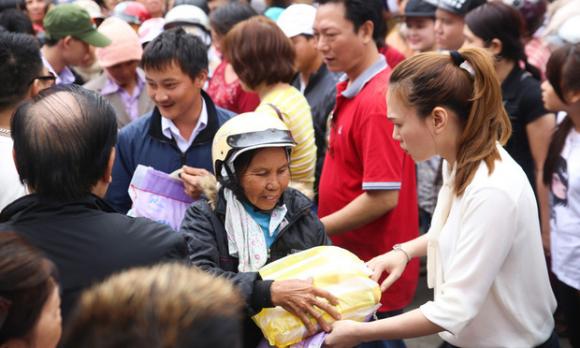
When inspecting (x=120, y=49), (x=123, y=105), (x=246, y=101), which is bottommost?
(x=246, y=101)

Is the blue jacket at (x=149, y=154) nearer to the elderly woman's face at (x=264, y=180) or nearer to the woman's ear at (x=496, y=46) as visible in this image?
the elderly woman's face at (x=264, y=180)

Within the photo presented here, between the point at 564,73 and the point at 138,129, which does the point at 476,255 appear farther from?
the point at 138,129

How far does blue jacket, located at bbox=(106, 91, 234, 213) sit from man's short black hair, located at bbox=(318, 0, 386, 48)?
0.89m

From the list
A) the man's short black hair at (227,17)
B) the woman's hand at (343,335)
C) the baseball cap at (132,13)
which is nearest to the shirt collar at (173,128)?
the woman's hand at (343,335)

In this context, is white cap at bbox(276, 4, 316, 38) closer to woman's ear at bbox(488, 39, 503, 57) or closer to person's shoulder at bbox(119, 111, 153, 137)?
woman's ear at bbox(488, 39, 503, 57)

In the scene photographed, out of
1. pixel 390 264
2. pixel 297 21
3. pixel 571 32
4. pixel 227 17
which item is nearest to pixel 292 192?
pixel 390 264

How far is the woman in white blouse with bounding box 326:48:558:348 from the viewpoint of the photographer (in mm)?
2266

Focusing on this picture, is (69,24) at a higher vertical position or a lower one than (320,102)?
higher

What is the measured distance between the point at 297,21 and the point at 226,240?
10.2 feet

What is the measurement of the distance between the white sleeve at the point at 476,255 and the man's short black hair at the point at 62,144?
1140 mm

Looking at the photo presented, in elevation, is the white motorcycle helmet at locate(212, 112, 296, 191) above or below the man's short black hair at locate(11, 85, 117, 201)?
below

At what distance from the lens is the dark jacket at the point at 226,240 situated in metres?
2.34

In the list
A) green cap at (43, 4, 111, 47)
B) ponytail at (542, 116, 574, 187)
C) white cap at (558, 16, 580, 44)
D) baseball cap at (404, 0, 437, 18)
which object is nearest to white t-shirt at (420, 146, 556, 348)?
ponytail at (542, 116, 574, 187)

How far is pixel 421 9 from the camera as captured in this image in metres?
6.04
